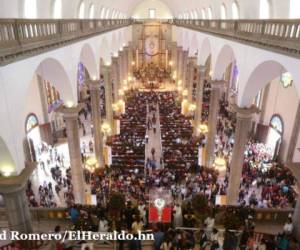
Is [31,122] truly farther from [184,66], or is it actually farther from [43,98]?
[184,66]

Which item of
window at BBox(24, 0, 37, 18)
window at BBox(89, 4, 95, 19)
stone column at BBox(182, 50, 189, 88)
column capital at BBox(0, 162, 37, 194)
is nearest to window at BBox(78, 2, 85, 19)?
window at BBox(89, 4, 95, 19)

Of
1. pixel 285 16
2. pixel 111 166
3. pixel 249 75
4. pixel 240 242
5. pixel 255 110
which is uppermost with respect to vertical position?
pixel 285 16

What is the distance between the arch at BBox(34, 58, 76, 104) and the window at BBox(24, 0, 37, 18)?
1666 millimetres

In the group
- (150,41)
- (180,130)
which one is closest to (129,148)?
(180,130)

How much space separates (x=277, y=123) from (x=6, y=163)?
52.9ft

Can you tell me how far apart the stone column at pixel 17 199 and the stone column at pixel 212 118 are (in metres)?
11.9

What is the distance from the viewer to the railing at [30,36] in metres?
6.81

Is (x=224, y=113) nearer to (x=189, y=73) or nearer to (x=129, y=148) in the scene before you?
(x=189, y=73)

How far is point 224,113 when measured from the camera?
1016 inches

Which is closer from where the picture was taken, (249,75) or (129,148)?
(249,75)

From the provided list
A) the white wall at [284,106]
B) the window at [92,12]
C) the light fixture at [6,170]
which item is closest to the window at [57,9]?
the window at [92,12]

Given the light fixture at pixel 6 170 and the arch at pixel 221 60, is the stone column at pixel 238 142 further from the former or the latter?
the light fixture at pixel 6 170

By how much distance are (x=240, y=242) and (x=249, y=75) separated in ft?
18.8

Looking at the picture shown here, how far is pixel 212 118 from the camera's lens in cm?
1822
